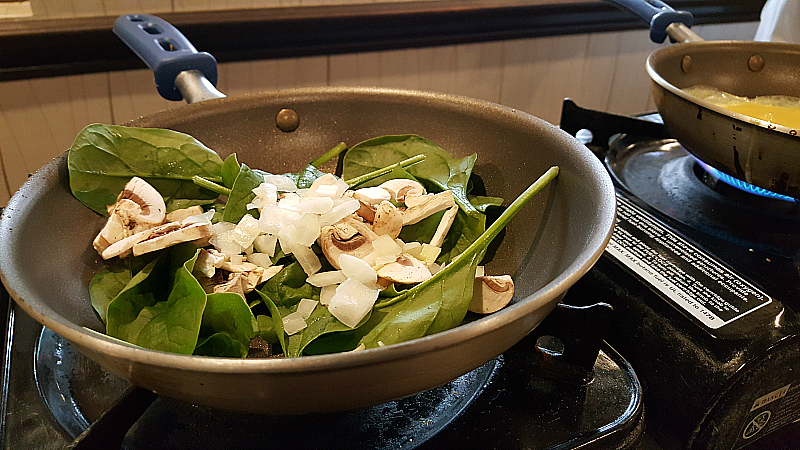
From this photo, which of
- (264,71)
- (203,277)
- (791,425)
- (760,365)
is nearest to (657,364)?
(760,365)

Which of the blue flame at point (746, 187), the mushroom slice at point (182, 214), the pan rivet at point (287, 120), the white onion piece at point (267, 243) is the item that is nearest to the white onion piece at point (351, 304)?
the white onion piece at point (267, 243)

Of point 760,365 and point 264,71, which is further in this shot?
point 264,71

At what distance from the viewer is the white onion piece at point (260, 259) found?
598mm

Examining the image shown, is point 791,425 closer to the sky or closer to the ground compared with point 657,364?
closer to the ground

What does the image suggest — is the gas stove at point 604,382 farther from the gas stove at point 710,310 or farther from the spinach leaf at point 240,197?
the spinach leaf at point 240,197

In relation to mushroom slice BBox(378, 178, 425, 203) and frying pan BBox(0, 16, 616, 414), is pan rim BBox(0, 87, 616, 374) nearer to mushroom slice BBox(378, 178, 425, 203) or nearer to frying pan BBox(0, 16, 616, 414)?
frying pan BBox(0, 16, 616, 414)

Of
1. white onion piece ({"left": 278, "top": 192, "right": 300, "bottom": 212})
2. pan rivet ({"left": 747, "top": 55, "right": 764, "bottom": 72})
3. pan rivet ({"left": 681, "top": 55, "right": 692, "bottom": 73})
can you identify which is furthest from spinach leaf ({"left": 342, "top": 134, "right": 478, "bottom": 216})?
pan rivet ({"left": 747, "top": 55, "right": 764, "bottom": 72})

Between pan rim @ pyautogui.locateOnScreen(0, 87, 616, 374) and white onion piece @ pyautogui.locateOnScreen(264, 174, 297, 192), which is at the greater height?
pan rim @ pyautogui.locateOnScreen(0, 87, 616, 374)

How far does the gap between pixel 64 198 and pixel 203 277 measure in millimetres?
176

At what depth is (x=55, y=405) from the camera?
53cm

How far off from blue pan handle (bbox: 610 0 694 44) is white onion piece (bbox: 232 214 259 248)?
82cm

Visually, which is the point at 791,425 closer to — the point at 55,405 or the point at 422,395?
the point at 422,395

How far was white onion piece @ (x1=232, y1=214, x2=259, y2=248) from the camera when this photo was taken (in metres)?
0.60

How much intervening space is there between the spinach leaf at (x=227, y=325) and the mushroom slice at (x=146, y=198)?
0.50ft
